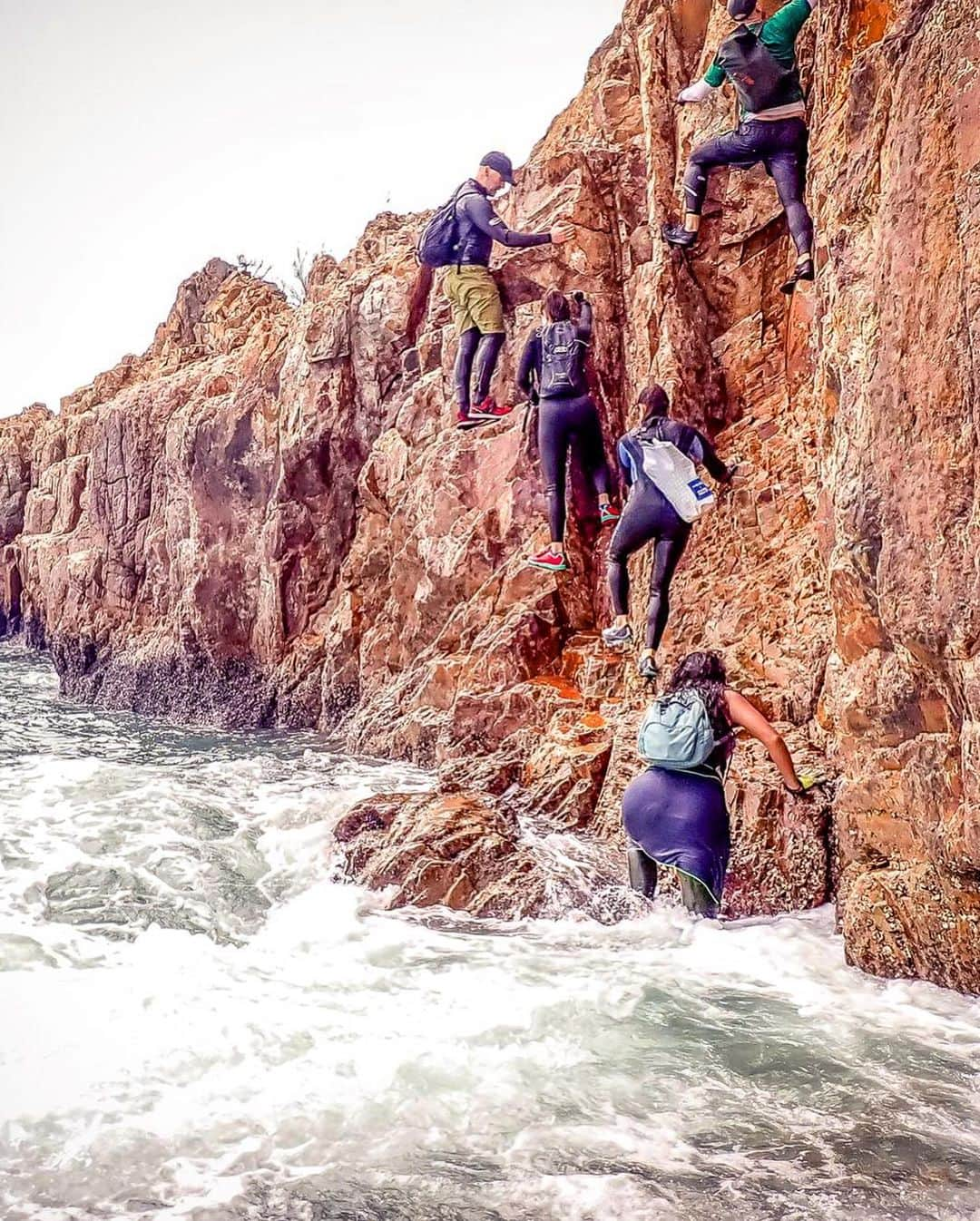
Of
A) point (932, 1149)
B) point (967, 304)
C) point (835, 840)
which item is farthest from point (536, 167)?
point (932, 1149)

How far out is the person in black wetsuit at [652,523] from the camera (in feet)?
21.0

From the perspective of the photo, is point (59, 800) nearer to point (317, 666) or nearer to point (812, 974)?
point (317, 666)

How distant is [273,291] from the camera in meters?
18.7

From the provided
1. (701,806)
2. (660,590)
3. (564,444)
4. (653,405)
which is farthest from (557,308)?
(701,806)

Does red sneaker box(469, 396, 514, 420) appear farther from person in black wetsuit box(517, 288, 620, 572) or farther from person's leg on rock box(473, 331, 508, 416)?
person in black wetsuit box(517, 288, 620, 572)

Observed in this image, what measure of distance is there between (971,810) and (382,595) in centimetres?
777

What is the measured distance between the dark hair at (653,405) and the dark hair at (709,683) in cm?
196

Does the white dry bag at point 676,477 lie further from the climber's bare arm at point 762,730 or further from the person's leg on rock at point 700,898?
the person's leg on rock at point 700,898

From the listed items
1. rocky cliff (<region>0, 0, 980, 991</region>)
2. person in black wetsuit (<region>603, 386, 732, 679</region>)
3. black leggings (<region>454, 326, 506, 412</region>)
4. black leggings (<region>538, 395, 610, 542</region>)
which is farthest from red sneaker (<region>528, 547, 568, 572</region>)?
black leggings (<region>454, 326, 506, 412</region>)

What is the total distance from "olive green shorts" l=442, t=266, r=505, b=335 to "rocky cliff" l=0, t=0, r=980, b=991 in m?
0.37

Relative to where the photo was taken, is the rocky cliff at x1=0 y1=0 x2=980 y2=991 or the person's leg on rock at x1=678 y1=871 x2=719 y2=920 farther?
the person's leg on rock at x1=678 y1=871 x2=719 y2=920

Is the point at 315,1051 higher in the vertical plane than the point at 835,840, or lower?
lower

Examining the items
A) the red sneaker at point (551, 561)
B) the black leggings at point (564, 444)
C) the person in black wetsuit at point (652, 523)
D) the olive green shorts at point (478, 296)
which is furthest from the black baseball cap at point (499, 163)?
the red sneaker at point (551, 561)

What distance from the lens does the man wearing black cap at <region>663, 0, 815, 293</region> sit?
6.18 meters
